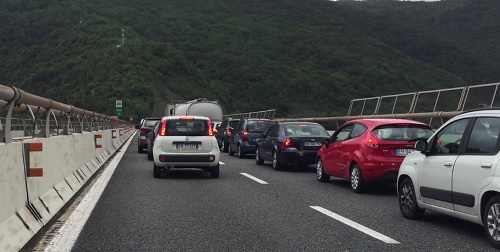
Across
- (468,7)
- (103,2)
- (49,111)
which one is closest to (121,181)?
(49,111)

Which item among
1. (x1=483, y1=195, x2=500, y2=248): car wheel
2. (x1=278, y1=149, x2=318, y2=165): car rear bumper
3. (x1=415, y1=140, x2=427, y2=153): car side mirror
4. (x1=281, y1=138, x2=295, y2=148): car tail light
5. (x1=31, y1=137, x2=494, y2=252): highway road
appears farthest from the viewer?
(x1=281, y1=138, x2=295, y2=148): car tail light

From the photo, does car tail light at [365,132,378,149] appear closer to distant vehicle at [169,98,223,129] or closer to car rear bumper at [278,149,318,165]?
car rear bumper at [278,149,318,165]

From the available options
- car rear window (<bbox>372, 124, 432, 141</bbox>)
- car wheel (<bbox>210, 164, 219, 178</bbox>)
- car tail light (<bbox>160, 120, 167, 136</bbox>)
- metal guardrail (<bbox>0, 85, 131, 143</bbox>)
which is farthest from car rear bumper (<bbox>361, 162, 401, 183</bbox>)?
metal guardrail (<bbox>0, 85, 131, 143</bbox>)

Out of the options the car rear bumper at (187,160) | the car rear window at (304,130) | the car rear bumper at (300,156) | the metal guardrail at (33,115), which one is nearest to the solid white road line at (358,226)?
the metal guardrail at (33,115)

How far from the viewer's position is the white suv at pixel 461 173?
236 inches

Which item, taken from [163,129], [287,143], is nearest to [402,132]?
[287,143]

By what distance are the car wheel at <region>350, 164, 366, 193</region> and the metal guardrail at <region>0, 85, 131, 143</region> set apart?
539 centimetres

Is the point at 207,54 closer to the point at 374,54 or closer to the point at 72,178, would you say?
the point at 374,54

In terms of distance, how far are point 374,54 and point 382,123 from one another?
112m

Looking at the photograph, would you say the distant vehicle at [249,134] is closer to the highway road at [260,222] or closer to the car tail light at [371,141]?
the highway road at [260,222]

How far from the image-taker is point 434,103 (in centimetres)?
1841

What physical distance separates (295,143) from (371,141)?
4.69 meters

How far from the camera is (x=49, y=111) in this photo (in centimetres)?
949

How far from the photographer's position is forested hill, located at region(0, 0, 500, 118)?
105688 millimetres
